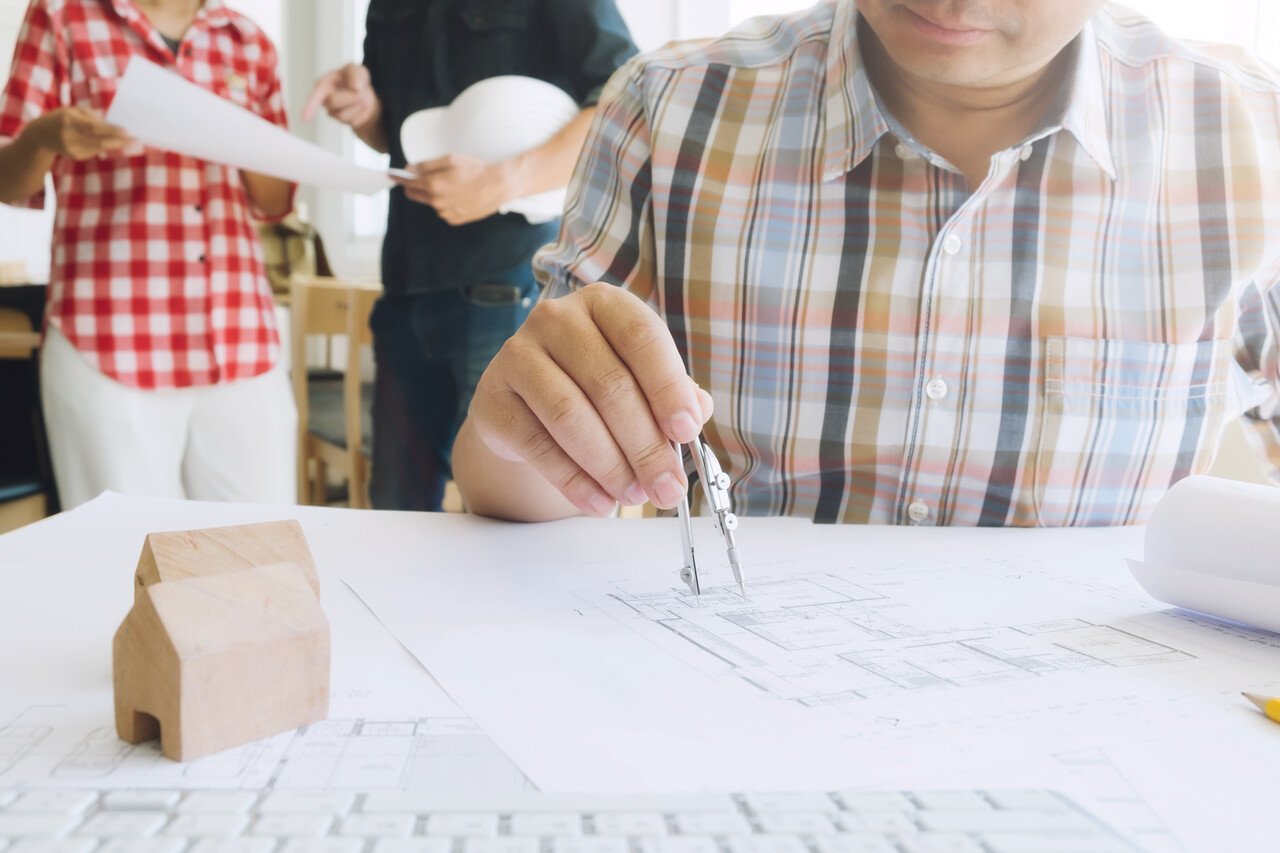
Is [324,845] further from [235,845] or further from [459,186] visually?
[459,186]

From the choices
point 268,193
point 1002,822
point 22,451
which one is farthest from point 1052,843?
point 22,451

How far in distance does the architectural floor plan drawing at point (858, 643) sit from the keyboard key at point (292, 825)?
0.20 m

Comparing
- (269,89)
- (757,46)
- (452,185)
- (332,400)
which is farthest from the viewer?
(332,400)

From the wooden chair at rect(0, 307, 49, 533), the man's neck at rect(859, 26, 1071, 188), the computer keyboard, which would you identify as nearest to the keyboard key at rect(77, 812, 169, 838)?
the computer keyboard

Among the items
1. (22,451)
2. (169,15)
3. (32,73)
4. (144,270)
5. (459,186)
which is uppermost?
(169,15)

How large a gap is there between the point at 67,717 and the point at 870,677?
0.34 metres

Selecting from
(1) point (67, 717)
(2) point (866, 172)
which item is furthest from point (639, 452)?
(2) point (866, 172)

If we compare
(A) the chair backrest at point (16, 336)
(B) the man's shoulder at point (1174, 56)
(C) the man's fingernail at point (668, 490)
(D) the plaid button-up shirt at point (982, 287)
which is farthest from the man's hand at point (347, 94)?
(C) the man's fingernail at point (668, 490)

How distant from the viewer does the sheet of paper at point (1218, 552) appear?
570mm

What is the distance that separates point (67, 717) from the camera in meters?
0.43

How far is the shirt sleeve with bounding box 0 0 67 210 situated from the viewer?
151 cm

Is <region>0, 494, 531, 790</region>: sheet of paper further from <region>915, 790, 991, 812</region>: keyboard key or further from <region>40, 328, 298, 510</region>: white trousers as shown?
<region>40, 328, 298, 510</region>: white trousers

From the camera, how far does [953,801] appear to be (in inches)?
14.3

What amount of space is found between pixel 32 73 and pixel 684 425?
53.8 inches
